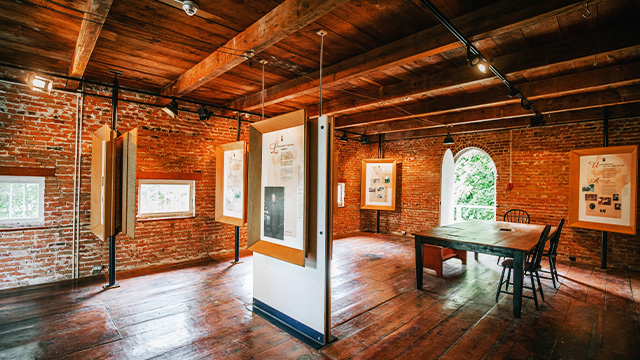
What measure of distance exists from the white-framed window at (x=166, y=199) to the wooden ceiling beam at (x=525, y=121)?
19.8ft

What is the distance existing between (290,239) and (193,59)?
275cm

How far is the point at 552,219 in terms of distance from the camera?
6383mm

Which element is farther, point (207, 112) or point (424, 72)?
point (207, 112)

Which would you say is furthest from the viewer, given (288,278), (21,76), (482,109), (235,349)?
(482,109)

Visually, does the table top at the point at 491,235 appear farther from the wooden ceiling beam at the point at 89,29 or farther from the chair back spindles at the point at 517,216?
the wooden ceiling beam at the point at 89,29

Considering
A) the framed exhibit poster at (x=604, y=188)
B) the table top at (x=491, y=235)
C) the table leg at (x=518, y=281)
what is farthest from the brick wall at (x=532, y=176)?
the table leg at (x=518, y=281)

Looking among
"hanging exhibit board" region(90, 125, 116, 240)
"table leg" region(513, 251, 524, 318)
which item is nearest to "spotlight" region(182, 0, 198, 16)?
"hanging exhibit board" region(90, 125, 116, 240)

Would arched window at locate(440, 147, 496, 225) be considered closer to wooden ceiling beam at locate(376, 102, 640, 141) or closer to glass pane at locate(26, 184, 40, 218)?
wooden ceiling beam at locate(376, 102, 640, 141)

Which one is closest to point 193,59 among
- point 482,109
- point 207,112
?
point 207,112

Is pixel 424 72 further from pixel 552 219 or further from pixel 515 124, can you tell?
pixel 552 219

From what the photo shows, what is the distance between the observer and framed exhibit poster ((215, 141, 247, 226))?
4855 millimetres

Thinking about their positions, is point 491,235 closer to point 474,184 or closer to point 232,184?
point 232,184

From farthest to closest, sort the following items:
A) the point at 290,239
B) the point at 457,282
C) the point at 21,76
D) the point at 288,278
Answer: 1. the point at 457,282
2. the point at 21,76
3. the point at 288,278
4. the point at 290,239

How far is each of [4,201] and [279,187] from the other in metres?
4.11
